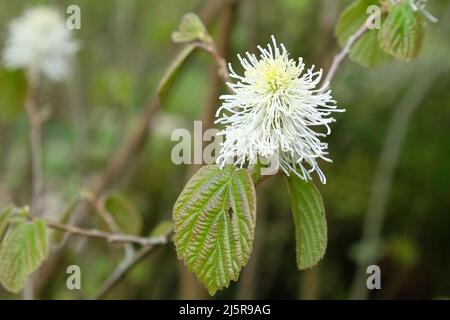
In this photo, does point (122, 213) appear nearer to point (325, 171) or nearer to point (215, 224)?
point (215, 224)

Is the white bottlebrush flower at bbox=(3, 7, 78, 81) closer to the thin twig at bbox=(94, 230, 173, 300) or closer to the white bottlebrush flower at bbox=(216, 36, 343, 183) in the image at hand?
the thin twig at bbox=(94, 230, 173, 300)

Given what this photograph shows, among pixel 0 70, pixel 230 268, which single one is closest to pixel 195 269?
pixel 230 268

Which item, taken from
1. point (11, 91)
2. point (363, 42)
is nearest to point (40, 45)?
point (11, 91)

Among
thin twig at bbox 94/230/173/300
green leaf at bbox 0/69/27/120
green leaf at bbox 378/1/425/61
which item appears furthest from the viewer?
green leaf at bbox 0/69/27/120

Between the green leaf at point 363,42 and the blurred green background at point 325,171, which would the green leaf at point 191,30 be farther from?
the blurred green background at point 325,171

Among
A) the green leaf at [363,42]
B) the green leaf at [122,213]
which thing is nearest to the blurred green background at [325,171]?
the green leaf at [122,213]

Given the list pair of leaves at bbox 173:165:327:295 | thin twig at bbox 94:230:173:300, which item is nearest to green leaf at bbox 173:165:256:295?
pair of leaves at bbox 173:165:327:295
